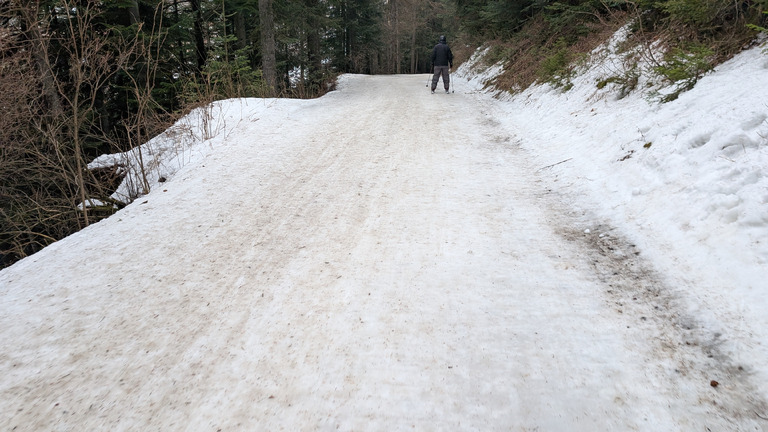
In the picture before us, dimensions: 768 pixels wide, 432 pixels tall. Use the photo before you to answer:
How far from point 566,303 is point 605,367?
56 cm

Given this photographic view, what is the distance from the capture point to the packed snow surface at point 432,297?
1870 millimetres

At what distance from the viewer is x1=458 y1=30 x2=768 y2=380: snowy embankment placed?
2.40m

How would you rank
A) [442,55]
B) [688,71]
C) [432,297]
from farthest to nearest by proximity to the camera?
[442,55], [688,71], [432,297]

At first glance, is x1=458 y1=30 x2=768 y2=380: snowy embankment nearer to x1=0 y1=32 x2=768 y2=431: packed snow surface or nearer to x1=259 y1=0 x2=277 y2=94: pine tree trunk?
x1=0 y1=32 x2=768 y2=431: packed snow surface

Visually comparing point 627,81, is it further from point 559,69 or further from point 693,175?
point 693,175

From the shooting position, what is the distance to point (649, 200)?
Result: 345 centimetres

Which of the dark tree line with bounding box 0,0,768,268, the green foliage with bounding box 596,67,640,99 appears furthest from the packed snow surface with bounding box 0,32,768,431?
the dark tree line with bounding box 0,0,768,268

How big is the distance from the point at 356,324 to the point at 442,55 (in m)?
12.5

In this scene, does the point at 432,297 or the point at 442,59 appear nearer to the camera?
the point at 432,297

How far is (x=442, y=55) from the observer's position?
13.0 metres

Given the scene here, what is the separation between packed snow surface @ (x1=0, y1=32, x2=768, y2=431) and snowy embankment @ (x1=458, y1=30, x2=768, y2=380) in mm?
20

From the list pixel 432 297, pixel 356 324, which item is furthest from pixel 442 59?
pixel 356 324

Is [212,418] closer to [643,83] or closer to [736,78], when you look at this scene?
[736,78]

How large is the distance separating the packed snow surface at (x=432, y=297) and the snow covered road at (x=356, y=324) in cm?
1
